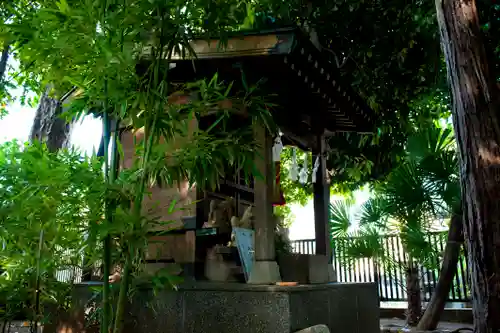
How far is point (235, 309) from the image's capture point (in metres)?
4.07

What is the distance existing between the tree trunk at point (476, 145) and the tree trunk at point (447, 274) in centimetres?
329

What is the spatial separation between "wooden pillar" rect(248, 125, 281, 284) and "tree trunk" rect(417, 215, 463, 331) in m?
4.18

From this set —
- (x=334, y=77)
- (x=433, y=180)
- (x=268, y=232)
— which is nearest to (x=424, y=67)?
(x=433, y=180)

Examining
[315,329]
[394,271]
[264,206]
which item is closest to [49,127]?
[264,206]

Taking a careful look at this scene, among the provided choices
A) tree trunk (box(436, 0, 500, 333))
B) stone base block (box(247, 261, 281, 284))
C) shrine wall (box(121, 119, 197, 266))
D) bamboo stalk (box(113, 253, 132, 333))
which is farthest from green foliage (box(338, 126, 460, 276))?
bamboo stalk (box(113, 253, 132, 333))

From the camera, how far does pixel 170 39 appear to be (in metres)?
3.07

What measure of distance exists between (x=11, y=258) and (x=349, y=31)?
743 centimetres

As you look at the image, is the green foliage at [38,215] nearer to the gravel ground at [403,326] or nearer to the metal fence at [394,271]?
the metal fence at [394,271]

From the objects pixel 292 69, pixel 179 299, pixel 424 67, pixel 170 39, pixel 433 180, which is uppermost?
pixel 424 67

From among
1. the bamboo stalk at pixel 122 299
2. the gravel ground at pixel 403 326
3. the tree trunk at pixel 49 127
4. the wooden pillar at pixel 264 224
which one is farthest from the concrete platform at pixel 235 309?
the tree trunk at pixel 49 127

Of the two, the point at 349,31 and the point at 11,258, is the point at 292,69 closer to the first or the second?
the point at 11,258

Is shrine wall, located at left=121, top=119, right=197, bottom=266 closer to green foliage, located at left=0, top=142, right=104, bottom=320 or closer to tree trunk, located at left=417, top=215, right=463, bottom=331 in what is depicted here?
green foliage, located at left=0, top=142, right=104, bottom=320

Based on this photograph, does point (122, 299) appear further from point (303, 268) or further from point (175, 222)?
point (303, 268)

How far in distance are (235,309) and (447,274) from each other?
4.77 m
